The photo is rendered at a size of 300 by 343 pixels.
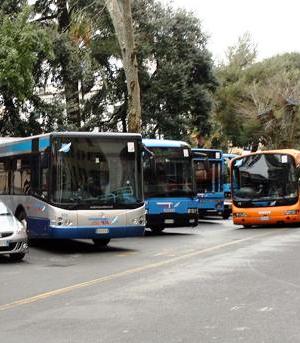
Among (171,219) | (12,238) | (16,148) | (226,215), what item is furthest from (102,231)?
Answer: (226,215)

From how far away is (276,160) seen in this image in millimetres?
23922

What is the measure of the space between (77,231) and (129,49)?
440 inches

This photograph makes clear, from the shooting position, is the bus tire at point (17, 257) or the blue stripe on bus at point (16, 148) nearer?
the bus tire at point (17, 257)

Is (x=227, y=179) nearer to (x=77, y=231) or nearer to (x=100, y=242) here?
(x=100, y=242)

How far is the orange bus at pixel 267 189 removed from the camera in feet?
76.1

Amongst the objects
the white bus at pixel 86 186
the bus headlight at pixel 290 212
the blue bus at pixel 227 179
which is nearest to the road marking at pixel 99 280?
the white bus at pixel 86 186

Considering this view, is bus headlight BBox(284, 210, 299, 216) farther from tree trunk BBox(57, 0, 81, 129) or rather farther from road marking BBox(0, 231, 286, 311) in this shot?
tree trunk BBox(57, 0, 81, 129)

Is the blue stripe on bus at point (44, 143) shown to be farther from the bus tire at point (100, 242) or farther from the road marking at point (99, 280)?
the road marking at point (99, 280)

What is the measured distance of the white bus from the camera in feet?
49.7

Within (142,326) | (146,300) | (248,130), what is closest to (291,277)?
(146,300)

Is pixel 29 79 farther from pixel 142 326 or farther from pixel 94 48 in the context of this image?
pixel 142 326

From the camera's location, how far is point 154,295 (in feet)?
30.8

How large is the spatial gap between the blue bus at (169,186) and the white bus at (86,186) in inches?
168

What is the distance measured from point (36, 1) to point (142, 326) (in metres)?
29.8
